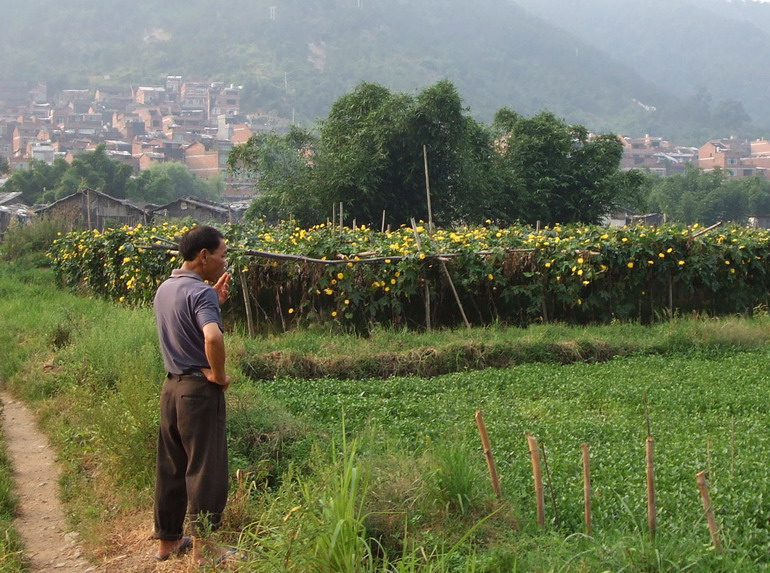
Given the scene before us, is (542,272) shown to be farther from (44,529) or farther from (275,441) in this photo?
(44,529)

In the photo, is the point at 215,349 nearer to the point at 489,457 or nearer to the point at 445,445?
the point at 489,457

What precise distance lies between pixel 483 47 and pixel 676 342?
550 ft

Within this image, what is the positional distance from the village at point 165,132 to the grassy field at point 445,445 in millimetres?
58406

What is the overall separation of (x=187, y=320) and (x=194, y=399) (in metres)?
0.43

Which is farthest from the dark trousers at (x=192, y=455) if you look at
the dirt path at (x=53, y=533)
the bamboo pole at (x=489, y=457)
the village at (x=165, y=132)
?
the village at (x=165, y=132)

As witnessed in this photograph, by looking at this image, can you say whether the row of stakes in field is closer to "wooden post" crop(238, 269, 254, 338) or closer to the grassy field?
the grassy field

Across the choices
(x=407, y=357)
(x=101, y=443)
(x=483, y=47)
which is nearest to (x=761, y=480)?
(x=101, y=443)

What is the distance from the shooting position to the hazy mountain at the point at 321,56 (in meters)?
146

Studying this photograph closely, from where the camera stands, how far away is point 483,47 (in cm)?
17188

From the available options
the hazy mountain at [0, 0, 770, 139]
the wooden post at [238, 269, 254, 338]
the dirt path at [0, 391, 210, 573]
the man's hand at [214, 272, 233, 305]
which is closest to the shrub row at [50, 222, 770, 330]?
the wooden post at [238, 269, 254, 338]

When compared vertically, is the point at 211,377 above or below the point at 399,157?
below

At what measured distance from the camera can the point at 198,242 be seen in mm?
4918

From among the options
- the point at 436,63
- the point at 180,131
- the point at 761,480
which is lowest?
the point at 761,480

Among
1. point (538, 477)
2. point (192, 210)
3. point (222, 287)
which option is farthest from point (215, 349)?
point (192, 210)
